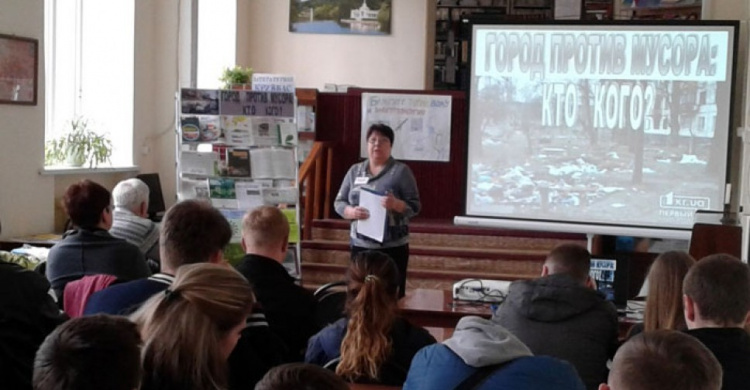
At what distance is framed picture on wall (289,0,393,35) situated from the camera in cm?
1190

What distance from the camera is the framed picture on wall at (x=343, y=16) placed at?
1190cm

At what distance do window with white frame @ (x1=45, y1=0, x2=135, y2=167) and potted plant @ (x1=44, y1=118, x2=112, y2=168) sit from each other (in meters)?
0.15

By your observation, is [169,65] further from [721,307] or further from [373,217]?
[721,307]

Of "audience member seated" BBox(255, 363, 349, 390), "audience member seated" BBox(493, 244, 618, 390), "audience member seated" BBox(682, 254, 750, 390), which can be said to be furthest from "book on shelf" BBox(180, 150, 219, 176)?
"audience member seated" BBox(255, 363, 349, 390)

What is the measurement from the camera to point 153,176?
9.25m

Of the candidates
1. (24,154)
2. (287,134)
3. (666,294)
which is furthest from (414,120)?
(666,294)

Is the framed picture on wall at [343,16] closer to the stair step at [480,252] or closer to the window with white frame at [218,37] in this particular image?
the window with white frame at [218,37]

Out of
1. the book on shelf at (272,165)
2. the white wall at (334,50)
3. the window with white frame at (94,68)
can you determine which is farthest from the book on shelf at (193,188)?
the white wall at (334,50)

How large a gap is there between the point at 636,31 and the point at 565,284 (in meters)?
4.12

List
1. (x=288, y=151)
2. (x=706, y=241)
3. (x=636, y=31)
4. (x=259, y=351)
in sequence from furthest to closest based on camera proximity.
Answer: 1. (x=288, y=151)
2. (x=636, y=31)
3. (x=706, y=241)
4. (x=259, y=351)

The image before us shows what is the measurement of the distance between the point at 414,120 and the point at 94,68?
3047 millimetres

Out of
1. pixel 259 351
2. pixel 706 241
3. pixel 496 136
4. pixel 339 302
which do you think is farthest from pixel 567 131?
pixel 259 351

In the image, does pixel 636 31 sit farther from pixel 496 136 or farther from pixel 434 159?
pixel 434 159

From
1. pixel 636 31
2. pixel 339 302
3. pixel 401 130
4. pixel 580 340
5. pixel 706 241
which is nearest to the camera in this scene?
pixel 580 340
